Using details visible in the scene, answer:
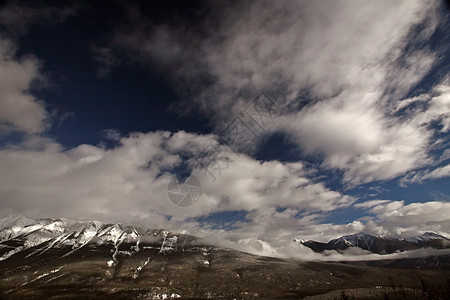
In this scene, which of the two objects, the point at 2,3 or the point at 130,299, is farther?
the point at 130,299

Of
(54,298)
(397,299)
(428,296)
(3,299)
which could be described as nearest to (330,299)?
(397,299)

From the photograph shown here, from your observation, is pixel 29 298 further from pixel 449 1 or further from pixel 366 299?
pixel 449 1

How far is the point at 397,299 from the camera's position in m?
158

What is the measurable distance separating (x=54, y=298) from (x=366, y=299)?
23908cm

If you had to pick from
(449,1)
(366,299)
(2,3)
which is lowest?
(366,299)

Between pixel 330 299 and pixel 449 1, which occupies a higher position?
pixel 449 1

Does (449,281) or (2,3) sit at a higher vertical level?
(2,3)

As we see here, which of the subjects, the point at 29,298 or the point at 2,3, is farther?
the point at 29,298

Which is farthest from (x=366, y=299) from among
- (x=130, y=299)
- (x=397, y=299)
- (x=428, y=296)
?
(x=130, y=299)

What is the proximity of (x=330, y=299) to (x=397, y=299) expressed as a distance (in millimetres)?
53492

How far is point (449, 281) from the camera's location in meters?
145

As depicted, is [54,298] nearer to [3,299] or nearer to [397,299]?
[3,299]

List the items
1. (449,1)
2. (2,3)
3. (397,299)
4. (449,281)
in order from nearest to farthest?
(449,1) → (2,3) → (449,281) → (397,299)

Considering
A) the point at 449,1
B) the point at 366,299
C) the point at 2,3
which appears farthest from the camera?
the point at 366,299
